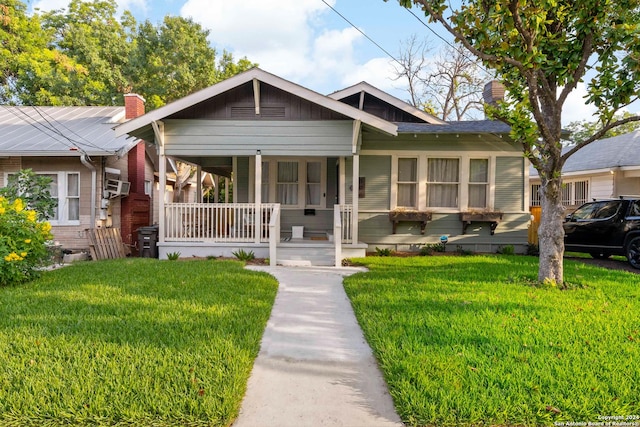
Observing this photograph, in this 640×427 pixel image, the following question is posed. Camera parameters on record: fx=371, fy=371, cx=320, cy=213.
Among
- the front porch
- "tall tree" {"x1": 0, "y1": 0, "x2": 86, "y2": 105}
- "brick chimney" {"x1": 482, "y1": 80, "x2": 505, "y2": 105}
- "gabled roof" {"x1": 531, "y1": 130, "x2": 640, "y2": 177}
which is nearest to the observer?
the front porch

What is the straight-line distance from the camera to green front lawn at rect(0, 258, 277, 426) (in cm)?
257

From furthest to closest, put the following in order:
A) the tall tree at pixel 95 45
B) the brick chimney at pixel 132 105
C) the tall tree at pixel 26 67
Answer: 1. the tall tree at pixel 95 45
2. the tall tree at pixel 26 67
3. the brick chimney at pixel 132 105

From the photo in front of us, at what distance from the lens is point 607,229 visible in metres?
9.31

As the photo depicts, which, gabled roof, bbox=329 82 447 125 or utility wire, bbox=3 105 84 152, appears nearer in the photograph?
utility wire, bbox=3 105 84 152

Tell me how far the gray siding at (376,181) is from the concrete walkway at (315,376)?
5666 mm

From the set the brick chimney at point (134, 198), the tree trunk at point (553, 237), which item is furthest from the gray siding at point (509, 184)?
the brick chimney at point (134, 198)

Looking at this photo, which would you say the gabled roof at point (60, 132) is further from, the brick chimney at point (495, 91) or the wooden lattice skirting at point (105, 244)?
the brick chimney at point (495, 91)

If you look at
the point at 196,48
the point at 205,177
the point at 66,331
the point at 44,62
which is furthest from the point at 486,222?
the point at 44,62

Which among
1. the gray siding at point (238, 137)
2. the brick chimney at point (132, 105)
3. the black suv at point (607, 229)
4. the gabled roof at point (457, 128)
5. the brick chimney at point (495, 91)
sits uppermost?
the brick chimney at point (495, 91)

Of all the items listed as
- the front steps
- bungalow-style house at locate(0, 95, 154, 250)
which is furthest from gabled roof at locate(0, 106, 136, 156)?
the front steps

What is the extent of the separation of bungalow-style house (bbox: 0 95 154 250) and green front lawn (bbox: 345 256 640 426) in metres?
7.94

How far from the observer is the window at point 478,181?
10.9 metres

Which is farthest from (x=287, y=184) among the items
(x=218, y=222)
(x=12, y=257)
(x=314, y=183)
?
(x=12, y=257)

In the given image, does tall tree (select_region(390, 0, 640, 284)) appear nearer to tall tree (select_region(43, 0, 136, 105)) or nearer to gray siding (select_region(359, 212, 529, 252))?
gray siding (select_region(359, 212, 529, 252))
